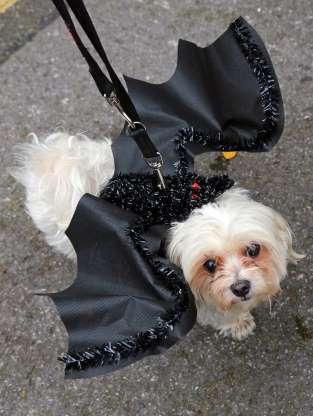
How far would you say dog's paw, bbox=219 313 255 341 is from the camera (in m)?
2.50

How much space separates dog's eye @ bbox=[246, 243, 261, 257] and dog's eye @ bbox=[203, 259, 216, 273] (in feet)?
0.43

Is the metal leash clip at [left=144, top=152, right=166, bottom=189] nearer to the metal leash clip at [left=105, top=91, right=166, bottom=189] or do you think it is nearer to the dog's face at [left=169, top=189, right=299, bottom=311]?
the metal leash clip at [left=105, top=91, right=166, bottom=189]

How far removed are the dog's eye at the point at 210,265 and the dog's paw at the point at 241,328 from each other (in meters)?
0.54

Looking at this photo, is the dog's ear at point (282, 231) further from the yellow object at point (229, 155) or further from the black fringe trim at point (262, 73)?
the yellow object at point (229, 155)

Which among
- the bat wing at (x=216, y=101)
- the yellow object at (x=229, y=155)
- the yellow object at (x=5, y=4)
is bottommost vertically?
the yellow object at (x=229, y=155)

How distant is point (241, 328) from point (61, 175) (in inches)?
41.3

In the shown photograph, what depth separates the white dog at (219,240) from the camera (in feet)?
6.48

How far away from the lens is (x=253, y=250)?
6.63ft

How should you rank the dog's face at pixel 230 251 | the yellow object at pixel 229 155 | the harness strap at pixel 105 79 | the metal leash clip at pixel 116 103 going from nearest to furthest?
the harness strap at pixel 105 79, the metal leash clip at pixel 116 103, the dog's face at pixel 230 251, the yellow object at pixel 229 155

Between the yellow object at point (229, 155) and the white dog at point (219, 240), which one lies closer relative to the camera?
the white dog at point (219, 240)

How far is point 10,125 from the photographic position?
11.2 ft

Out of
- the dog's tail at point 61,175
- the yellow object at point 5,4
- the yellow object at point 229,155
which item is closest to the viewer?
the dog's tail at point 61,175

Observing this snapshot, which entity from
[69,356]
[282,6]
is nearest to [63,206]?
[69,356]

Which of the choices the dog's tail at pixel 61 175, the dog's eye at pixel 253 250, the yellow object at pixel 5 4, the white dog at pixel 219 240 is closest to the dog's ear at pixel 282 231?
the white dog at pixel 219 240
